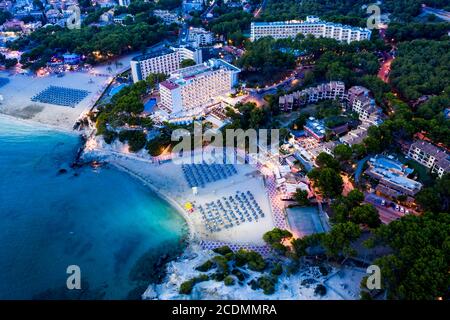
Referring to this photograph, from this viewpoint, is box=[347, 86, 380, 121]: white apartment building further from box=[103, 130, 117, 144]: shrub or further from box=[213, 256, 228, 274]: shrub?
box=[103, 130, 117, 144]: shrub

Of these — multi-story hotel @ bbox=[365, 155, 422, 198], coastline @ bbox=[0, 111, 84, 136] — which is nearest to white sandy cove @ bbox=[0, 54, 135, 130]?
coastline @ bbox=[0, 111, 84, 136]

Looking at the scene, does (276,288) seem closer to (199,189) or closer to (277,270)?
(277,270)

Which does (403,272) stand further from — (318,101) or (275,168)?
(318,101)

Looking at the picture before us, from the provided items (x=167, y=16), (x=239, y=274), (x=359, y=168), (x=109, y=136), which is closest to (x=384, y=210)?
(x=359, y=168)

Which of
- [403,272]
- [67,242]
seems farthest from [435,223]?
[67,242]

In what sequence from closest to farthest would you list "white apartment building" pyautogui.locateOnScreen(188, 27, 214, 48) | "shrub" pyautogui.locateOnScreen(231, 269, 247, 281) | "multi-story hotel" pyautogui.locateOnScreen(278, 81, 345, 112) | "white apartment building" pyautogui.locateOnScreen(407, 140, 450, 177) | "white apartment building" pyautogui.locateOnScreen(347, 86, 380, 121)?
1. "shrub" pyautogui.locateOnScreen(231, 269, 247, 281)
2. "white apartment building" pyautogui.locateOnScreen(407, 140, 450, 177)
3. "white apartment building" pyautogui.locateOnScreen(347, 86, 380, 121)
4. "multi-story hotel" pyautogui.locateOnScreen(278, 81, 345, 112)
5. "white apartment building" pyautogui.locateOnScreen(188, 27, 214, 48)

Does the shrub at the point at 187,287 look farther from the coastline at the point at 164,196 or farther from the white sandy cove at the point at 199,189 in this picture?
the white sandy cove at the point at 199,189

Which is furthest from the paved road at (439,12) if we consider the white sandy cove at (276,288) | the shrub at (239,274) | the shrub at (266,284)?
the shrub at (239,274)
